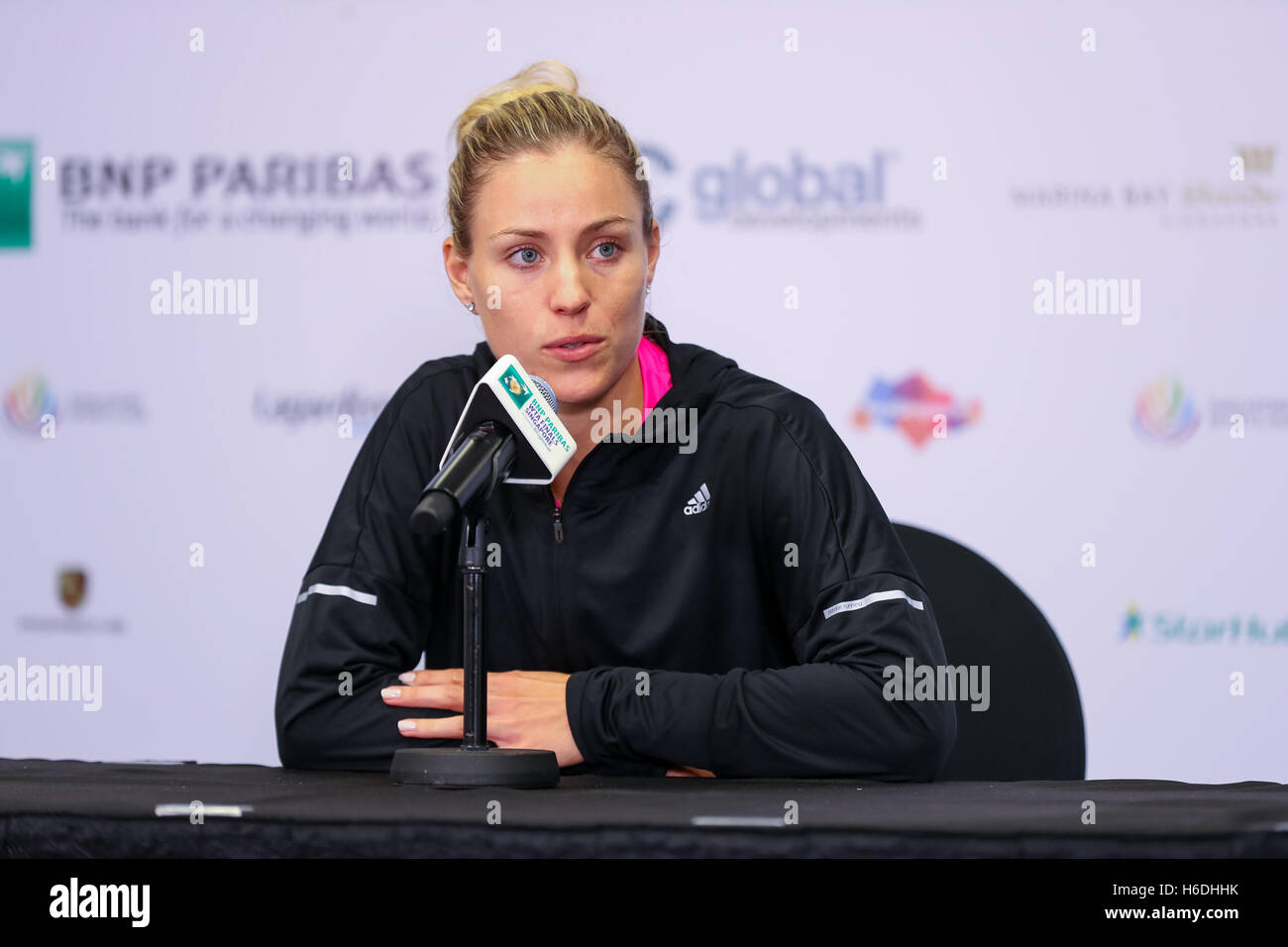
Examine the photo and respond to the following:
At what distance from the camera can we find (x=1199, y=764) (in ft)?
8.67

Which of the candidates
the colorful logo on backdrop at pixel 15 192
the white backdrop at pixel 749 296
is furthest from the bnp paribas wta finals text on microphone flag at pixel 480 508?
the colorful logo on backdrop at pixel 15 192

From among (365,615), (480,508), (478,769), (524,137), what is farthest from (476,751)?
(524,137)

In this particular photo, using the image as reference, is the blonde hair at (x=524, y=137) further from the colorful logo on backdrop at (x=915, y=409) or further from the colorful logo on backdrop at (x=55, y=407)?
the colorful logo on backdrop at (x=55, y=407)

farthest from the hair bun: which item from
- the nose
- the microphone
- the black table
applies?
the black table

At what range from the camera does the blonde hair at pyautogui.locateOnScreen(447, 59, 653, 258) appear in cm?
165

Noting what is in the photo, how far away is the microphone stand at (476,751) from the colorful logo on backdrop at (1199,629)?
74.0 inches

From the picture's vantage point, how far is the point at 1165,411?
2.68 metres

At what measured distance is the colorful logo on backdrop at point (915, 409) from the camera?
2.67 m

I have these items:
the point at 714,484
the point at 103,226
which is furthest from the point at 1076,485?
the point at 103,226

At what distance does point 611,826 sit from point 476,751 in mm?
300

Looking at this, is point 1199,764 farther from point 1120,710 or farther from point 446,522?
point 446,522

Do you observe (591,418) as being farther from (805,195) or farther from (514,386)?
(805,195)

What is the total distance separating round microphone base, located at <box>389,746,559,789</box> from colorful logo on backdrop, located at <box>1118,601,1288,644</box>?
6.23ft

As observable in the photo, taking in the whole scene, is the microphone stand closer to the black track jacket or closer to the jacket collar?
the black track jacket
